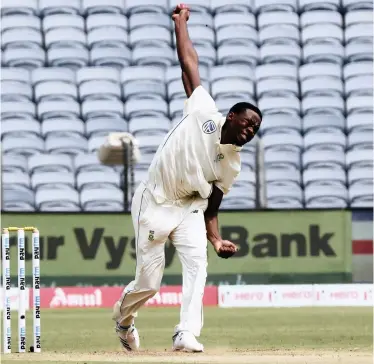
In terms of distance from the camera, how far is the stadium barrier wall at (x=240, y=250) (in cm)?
1495

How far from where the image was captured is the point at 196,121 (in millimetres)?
7305

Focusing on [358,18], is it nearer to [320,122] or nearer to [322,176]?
[320,122]

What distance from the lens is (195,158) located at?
7.26 meters

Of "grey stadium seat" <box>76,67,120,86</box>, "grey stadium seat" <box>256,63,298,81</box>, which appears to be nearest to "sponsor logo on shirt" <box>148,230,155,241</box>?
"grey stadium seat" <box>76,67,120,86</box>

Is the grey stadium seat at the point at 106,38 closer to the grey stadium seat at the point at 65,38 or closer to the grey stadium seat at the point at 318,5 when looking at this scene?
the grey stadium seat at the point at 65,38

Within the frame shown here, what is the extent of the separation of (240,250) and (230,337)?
198 inches

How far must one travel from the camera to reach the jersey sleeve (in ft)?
24.1

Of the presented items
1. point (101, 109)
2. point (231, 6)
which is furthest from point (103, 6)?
point (101, 109)

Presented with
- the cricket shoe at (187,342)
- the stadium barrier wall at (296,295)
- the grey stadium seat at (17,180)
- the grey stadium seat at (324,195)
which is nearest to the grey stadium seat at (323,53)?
the grey stadium seat at (324,195)

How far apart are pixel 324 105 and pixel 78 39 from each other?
156 inches

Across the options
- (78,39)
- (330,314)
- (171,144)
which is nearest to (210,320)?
(330,314)

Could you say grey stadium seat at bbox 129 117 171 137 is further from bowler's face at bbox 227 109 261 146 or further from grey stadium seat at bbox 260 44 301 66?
bowler's face at bbox 227 109 261 146

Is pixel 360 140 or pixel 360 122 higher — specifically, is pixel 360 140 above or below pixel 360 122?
below

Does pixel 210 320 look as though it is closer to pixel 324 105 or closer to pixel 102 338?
pixel 102 338
